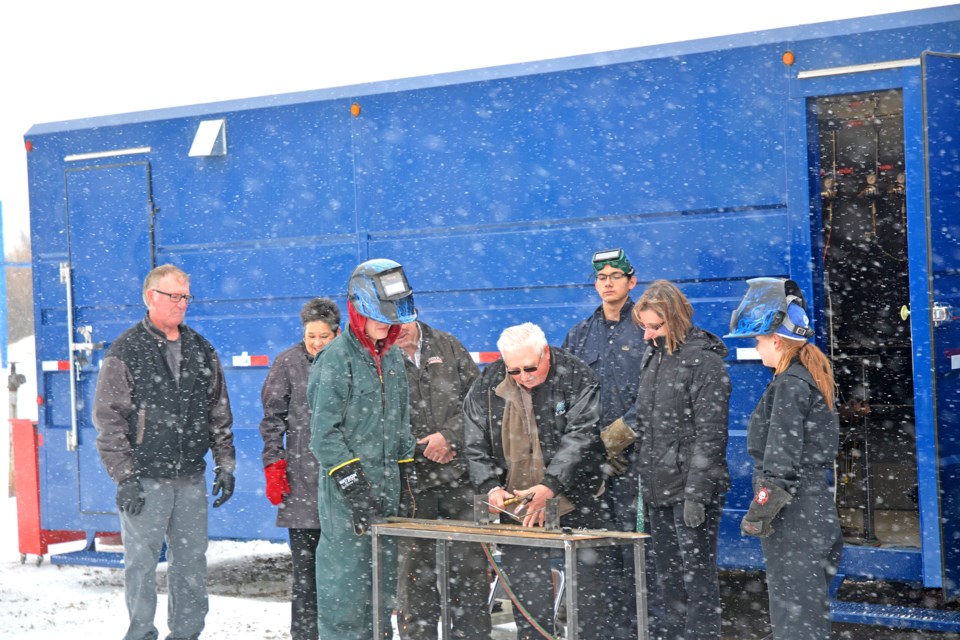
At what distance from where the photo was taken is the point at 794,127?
18.0 feet

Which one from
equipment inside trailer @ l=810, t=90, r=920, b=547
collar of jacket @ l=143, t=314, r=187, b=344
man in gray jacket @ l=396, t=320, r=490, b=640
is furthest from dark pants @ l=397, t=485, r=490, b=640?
equipment inside trailer @ l=810, t=90, r=920, b=547

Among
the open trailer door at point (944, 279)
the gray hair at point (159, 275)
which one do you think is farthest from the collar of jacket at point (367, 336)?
the open trailer door at point (944, 279)

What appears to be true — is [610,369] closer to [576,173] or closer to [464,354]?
[464,354]

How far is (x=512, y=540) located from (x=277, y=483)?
166cm

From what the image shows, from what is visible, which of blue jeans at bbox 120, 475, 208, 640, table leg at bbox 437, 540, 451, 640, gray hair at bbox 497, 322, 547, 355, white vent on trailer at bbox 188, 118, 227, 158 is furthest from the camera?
white vent on trailer at bbox 188, 118, 227, 158

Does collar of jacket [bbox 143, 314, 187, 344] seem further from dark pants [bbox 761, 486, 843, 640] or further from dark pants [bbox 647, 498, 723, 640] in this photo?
dark pants [bbox 761, 486, 843, 640]

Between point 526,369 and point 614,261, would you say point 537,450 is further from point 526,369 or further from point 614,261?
point 614,261

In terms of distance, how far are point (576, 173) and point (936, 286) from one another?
192 centimetres

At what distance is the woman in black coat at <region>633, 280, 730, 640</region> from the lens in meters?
4.65

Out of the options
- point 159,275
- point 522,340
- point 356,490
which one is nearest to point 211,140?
point 159,275

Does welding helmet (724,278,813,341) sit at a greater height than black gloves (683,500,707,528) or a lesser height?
greater

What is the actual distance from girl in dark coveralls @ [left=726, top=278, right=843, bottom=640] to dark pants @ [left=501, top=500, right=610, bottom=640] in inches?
29.6

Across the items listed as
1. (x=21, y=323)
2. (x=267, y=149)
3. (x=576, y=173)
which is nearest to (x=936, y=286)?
(x=576, y=173)

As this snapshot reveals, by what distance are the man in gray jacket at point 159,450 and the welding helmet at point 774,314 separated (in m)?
2.55
